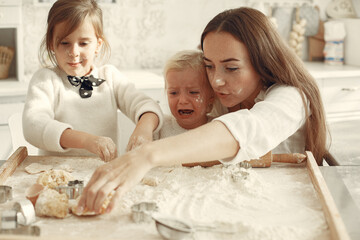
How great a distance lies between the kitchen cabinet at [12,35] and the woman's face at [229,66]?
1.44 metres

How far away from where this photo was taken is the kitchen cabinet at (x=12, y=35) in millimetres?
2600

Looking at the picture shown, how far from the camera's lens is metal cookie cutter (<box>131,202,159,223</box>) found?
3.16 feet

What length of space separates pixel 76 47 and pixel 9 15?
50.8 inches

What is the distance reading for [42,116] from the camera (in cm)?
148

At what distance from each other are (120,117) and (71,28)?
581 mm

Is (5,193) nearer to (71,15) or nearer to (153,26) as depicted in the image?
(71,15)

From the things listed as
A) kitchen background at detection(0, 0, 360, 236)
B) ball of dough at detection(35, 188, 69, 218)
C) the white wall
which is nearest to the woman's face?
ball of dough at detection(35, 188, 69, 218)

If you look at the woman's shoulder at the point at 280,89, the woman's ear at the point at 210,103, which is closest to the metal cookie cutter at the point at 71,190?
the woman's shoulder at the point at 280,89

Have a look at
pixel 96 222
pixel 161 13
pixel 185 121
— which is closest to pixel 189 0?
pixel 161 13

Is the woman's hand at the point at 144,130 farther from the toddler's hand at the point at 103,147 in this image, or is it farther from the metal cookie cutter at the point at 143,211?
the metal cookie cutter at the point at 143,211

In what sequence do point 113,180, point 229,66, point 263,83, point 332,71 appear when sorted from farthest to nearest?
point 332,71 < point 263,83 < point 229,66 < point 113,180

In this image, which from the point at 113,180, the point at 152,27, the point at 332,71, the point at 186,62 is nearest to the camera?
Answer: the point at 113,180

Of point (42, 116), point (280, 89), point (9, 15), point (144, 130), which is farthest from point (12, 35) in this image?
point (280, 89)

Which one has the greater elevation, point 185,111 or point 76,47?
point 76,47
